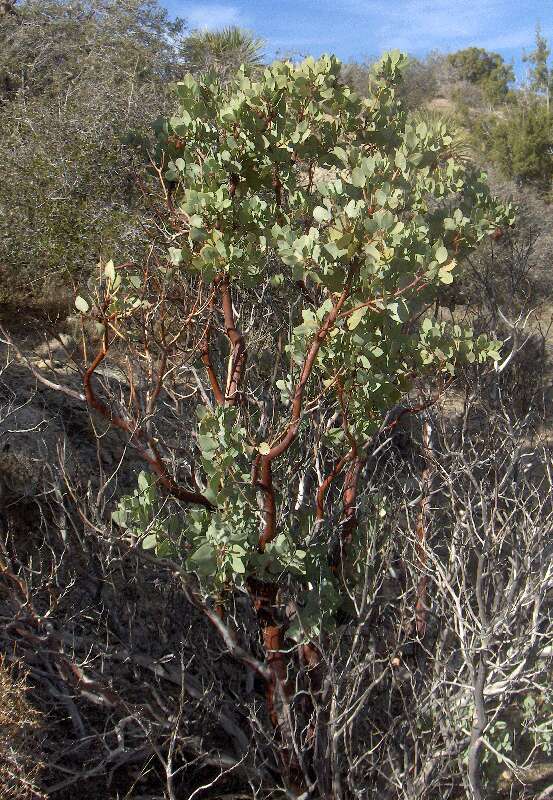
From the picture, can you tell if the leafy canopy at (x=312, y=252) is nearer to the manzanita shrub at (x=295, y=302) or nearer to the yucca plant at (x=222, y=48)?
the manzanita shrub at (x=295, y=302)

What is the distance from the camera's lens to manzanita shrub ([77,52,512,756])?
2811 millimetres

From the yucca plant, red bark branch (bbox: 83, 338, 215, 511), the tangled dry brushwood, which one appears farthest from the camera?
the yucca plant

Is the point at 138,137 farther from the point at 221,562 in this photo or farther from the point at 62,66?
the point at 62,66

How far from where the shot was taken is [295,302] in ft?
14.6

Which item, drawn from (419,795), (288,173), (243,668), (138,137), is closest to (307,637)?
(419,795)

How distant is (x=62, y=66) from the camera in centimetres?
1245

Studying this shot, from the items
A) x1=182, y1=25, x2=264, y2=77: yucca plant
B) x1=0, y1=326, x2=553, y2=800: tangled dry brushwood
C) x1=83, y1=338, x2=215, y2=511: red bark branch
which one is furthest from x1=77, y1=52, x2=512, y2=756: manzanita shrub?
x1=182, y1=25, x2=264, y2=77: yucca plant

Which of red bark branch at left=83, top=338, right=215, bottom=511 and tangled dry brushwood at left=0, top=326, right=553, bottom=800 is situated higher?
red bark branch at left=83, top=338, right=215, bottom=511

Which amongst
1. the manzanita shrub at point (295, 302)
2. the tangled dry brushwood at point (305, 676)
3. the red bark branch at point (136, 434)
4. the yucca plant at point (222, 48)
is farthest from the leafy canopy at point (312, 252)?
the yucca plant at point (222, 48)

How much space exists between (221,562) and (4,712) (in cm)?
108

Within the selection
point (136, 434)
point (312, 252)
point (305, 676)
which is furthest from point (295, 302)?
point (305, 676)

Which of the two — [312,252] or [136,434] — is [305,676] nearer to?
[136,434]

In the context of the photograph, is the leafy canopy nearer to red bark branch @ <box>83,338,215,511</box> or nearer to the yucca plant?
red bark branch @ <box>83,338,215,511</box>

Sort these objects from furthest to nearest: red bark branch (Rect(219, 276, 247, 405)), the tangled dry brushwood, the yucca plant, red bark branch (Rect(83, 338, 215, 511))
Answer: the yucca plant < red bark branch (Rect(219, 276, 247, 405)) < the tangled dry brushwood < red bark branch (Rect(83, 338, 215, 511))
